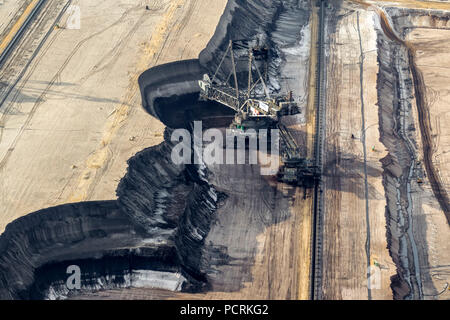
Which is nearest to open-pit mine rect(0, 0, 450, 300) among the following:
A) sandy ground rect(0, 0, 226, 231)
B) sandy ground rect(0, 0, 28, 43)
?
sandy ground rect(0, 0, 226, 231)

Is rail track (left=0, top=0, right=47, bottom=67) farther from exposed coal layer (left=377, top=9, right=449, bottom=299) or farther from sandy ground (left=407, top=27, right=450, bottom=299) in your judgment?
sandy ground (left=407, top=27, right=450, bottom=299)

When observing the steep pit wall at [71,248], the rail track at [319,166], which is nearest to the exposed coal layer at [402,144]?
the rail track at [319,166]

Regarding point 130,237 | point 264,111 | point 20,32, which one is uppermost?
point 264,111

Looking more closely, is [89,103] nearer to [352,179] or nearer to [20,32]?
[20,32]

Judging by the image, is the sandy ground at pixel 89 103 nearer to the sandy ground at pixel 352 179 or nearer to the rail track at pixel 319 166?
the rail track at pixel 319 166

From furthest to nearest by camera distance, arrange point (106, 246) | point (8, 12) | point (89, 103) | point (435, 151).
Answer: point (8, 12) < point (435, 151) < point (89, 103) < point (106, 246)

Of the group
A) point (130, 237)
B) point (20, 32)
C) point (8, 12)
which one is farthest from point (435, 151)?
point (8, 12)
